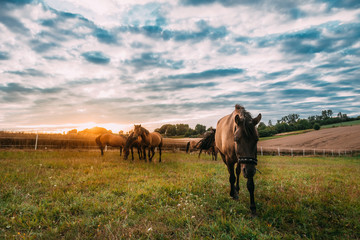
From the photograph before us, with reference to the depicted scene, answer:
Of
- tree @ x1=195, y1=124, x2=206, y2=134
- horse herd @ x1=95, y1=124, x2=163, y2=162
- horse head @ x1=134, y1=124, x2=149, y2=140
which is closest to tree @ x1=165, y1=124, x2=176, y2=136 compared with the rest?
tree @ x1=195, y1=124, x2=206, y2=134

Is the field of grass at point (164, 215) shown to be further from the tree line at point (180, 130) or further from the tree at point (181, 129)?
the tree at point (181, 129)

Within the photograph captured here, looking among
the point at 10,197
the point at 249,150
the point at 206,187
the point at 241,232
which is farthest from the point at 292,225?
the point at 10,197

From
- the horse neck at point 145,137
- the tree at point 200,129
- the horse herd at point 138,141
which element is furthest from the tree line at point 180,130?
the horse neck at point 145,137

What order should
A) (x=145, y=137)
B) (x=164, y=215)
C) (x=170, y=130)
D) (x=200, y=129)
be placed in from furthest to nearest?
(x=170, y=130)
(x=200, y=129)
(x=145, y=137)
(x=164, y=215)

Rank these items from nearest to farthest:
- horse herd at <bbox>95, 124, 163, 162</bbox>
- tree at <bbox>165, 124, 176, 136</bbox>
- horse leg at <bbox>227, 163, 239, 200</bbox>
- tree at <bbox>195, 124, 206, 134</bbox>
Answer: horse leg at <bbox>227, 163, 239, 200</bbox> → horse herd at <bbox>95, 124, 163, 162</bbox> → tree at <bbox>195, 124, 206, 134</bbox> → tree at <bbox>165, 124, 176, 136</bbox>

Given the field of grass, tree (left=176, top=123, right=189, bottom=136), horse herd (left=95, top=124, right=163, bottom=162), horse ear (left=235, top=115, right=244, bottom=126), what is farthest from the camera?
tree (left=176, top=123, right=189, bottom=136)

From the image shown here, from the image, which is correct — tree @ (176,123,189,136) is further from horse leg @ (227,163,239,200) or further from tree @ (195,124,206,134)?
horse leg @ (227,163,239,200)

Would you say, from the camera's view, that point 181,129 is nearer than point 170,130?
No

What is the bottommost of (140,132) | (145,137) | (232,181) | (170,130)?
(232,181)

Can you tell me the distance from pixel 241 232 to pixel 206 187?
10.7 feet

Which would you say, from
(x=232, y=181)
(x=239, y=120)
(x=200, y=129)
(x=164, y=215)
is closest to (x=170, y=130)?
(x=200, y=129)

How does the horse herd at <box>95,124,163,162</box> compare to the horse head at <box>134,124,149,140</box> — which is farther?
the horse herd at <box>95,124,163,162</box>

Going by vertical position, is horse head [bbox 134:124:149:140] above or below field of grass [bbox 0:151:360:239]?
above

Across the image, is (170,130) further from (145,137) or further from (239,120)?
(239,120)
